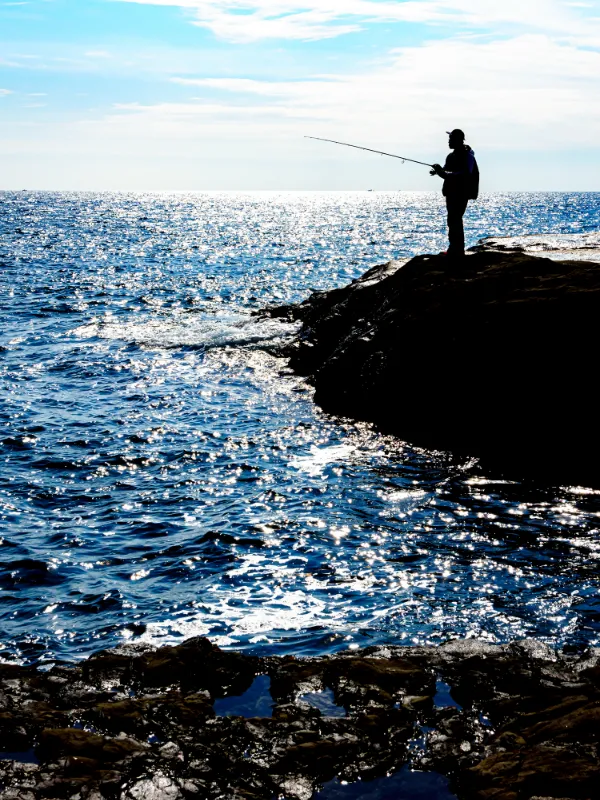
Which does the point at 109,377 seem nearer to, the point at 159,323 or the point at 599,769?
the point at 159,323

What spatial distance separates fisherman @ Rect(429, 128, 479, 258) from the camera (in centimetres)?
1877

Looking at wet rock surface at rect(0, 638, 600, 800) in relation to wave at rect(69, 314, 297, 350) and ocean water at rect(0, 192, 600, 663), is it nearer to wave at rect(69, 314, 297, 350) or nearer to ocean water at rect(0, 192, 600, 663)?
ocean water at rect(0, 192, 600, 663)

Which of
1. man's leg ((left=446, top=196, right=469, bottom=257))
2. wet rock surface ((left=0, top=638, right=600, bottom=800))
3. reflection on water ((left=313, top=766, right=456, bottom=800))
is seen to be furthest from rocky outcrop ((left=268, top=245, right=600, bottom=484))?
reflection on water ((left=313, top=766, right=456, bottom=800))

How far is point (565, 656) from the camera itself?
30.1ft

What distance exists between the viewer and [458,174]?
18938mm

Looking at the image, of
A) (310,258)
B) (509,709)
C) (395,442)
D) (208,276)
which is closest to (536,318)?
(395,442)

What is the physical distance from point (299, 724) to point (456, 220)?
14454 mm

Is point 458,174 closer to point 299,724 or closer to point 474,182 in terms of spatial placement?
point 474,182

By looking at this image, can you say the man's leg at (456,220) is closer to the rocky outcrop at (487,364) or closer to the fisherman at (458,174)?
the fisherman at (458,174)

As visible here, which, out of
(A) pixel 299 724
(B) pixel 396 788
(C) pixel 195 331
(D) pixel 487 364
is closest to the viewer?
(B) pixel 396 788

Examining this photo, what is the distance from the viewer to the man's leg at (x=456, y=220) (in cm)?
1920

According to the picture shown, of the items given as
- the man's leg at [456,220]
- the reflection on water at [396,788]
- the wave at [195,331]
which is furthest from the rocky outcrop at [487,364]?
the reflection on water at [396,788]

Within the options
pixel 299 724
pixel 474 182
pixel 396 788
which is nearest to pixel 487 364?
pixel 474 182

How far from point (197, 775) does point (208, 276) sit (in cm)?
4851
